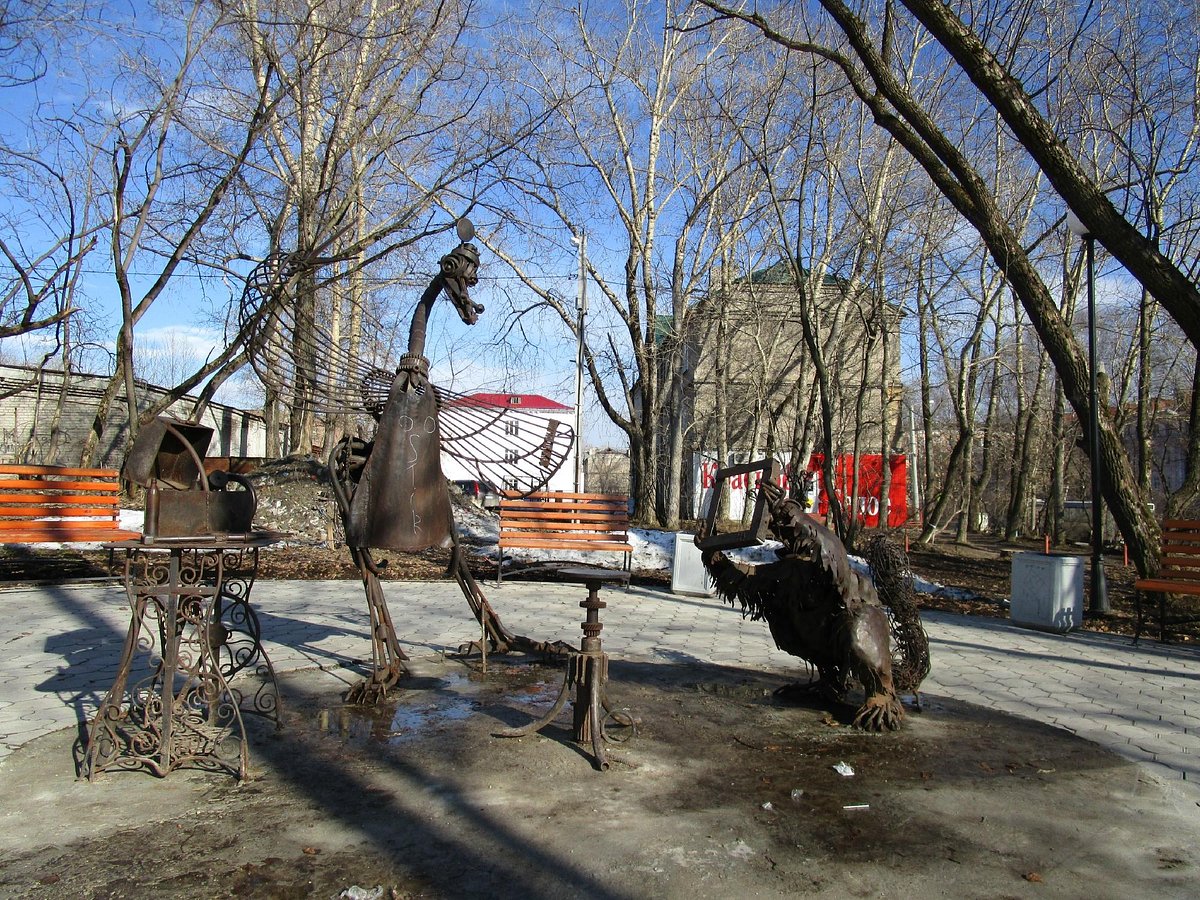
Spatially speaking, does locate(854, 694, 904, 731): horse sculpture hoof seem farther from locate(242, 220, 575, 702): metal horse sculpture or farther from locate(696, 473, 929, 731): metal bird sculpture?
locate(242, 220, 575, 702): metal horse sculpture

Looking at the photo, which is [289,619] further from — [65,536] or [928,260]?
[928,260]

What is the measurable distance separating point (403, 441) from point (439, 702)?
1680mm

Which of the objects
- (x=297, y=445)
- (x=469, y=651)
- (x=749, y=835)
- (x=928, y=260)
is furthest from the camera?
(x=297, y=445)

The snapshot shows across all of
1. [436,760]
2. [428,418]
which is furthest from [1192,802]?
[428,418]

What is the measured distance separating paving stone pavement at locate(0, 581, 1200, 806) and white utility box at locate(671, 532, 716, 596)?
12.2 inches

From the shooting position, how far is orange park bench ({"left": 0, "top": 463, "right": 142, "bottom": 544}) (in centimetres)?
860

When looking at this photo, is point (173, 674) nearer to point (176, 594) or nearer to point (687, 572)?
point (176, 594)

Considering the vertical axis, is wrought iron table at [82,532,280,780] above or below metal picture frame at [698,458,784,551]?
below

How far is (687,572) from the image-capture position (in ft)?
32.8

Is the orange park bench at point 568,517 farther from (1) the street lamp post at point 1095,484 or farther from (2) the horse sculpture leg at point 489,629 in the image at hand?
(1) the street lamp post at point 1095,484

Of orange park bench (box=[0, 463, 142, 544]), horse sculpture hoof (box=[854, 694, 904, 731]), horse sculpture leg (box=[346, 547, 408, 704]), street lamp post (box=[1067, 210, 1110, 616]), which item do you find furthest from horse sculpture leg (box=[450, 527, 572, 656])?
street lamp post (box=[1067, 210, 1110, 616])

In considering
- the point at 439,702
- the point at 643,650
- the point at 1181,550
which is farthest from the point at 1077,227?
the point at 439,702

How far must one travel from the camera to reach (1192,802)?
3.70 meters

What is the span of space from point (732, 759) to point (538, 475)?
1.98 m
